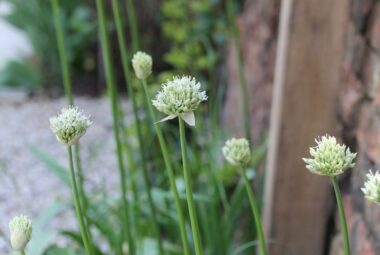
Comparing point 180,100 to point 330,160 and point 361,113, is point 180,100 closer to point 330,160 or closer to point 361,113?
point 330,160

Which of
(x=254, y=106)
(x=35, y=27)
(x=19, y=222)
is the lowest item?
(x=19, y=222)

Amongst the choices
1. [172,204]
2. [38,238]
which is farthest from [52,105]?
[38,238]

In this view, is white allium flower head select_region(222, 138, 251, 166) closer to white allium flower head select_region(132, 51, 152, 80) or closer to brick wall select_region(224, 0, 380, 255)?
white allium flower head select_region(132, 51, 152, 80)

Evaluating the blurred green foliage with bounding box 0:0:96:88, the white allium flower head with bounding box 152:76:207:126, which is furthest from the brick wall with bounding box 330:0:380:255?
the blurred green foliage with bounding box 0:0:96:88

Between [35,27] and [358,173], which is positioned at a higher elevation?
[35,27]

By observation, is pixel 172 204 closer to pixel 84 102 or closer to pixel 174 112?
pixel 174 112

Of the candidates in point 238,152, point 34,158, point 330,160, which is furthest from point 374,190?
point 34,158

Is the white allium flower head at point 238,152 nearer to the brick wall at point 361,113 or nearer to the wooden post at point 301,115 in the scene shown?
the brick wall at point 361,113
